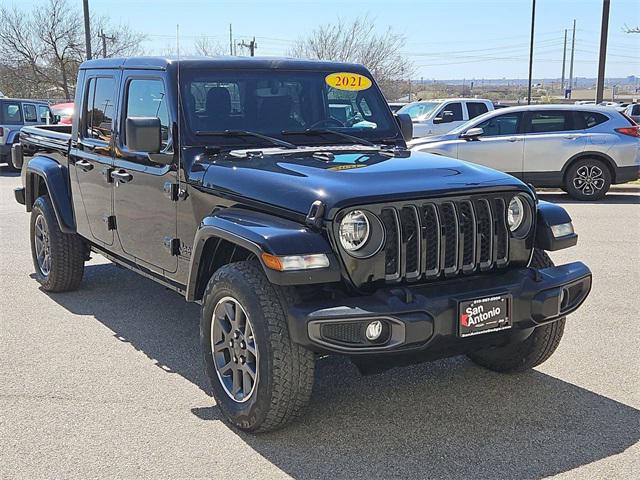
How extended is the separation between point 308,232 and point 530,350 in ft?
5.59

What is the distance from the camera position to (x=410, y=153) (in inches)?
193

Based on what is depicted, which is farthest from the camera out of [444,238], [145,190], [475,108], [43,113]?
[43,113]

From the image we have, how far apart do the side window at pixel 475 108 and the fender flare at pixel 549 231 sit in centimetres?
1446

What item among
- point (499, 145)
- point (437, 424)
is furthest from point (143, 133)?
point (499, 145)

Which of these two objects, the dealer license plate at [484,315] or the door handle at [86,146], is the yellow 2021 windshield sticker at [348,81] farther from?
the dealer license plate at [484,315]

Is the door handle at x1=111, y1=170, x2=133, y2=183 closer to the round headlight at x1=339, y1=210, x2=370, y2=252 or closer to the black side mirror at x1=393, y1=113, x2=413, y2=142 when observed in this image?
the black side mirror at x1=393, y1=113, x2=413, y2=142

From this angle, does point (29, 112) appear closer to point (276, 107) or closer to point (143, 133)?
point (276, 107)

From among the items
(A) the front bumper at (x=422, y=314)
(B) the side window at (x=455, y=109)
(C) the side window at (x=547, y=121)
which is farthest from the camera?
(B) the side window at (x=455, y=109)

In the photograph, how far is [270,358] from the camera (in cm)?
365

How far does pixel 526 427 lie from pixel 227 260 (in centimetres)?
187

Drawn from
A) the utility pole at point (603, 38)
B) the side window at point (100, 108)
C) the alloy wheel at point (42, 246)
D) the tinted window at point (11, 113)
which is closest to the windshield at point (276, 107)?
the side window at point (100, 108)

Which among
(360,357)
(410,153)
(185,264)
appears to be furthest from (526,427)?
(185,264)

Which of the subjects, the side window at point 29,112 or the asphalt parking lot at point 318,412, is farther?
the side window at point 29,112

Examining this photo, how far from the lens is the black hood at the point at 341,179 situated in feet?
12.4
